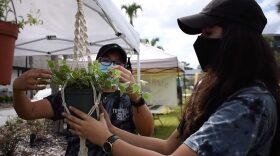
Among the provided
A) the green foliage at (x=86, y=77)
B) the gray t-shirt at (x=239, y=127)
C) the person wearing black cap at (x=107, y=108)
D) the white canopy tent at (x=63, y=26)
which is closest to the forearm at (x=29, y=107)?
the person wearing black cap at (x=107, y=108)

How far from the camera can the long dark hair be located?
143 centimetres

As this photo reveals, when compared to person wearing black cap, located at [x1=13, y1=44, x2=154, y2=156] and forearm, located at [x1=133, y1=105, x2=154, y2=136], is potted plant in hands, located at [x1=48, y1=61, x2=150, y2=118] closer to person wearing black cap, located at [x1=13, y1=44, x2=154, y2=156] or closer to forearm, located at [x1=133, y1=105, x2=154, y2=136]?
person wearing black cap, located at [x1=13, y1=44, x2=154, y2=156]

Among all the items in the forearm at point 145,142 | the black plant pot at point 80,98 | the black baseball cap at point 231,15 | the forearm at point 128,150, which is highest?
the black baseball cap at point 231,15

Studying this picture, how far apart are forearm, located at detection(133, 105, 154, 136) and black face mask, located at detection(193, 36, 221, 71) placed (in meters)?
0.79

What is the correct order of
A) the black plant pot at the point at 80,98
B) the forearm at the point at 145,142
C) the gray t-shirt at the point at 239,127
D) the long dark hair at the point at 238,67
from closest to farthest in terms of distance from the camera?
the gray t-shirt at the point at 239,127 < the long dark hair at the point at 238,67 < the black plant pot at the point at 80,98 < the forearm at the point at 145,142

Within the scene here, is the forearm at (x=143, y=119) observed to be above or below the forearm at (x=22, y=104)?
below

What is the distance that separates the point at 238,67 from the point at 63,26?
3477 mm

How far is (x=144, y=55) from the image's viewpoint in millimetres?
11211

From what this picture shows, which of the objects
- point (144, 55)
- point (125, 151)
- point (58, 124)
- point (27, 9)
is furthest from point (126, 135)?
point (144, 55)

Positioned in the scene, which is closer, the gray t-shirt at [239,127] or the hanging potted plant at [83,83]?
the gray t-shirt at [239,127]

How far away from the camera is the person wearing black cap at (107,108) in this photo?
2.06m

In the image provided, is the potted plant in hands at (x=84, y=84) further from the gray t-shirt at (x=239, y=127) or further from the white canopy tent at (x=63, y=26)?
the white canopy tent at (x=63, y=26)

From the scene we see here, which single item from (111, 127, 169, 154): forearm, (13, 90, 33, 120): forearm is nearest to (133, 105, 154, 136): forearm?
(111, 127, 169, 154): forearm

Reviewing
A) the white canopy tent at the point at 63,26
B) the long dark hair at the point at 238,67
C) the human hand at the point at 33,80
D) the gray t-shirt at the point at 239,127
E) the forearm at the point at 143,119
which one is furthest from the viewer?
the white canopy tent at the point at 63,26
